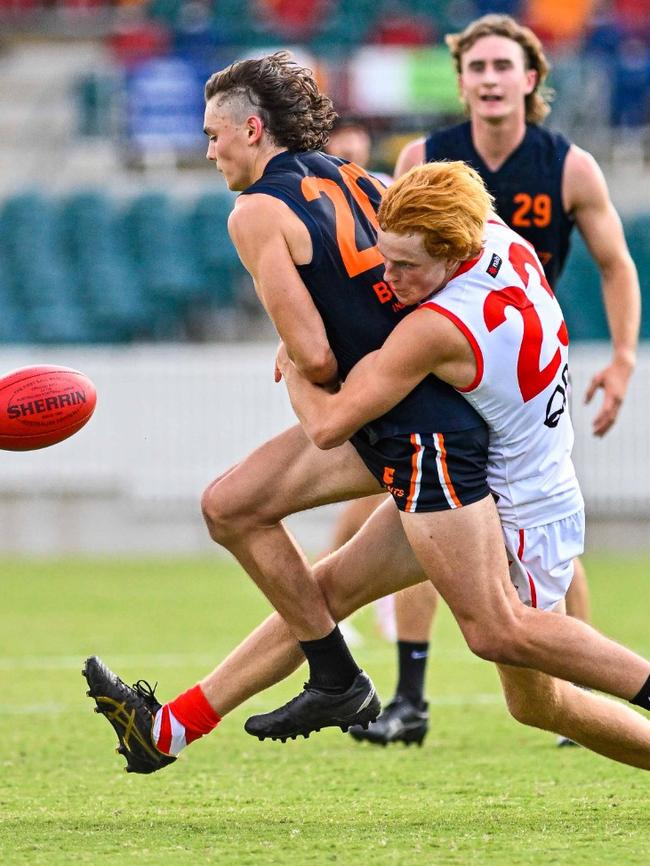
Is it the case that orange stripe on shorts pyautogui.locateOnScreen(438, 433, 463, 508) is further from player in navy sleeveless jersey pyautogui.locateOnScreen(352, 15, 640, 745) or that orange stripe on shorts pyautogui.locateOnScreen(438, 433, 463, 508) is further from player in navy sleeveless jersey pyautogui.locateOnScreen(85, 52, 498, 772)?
player in navy sleeveless jersey pyautogui.locateOnScreen(352, 15, 640, 745)

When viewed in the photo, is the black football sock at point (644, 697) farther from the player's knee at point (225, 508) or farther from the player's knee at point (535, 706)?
the player's knee at point (225, 508)

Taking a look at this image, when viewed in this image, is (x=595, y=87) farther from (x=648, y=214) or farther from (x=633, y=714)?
(x=633, y=714)

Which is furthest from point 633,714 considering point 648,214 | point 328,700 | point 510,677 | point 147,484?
point 648,214

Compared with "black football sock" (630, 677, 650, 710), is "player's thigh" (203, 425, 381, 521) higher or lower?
higher

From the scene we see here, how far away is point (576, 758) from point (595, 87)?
30.1 ft

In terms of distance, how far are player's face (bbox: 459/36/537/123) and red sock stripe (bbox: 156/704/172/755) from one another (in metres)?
2.34

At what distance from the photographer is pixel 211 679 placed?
4.18 meters

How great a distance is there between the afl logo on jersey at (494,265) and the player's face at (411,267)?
9 centimetres

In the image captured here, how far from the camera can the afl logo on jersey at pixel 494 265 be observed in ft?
12.3

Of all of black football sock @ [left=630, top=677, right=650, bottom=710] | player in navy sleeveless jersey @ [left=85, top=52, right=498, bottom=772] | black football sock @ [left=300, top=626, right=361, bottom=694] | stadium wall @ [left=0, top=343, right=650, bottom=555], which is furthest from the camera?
stadium wall @ [left=0, top=343, right=650, bottom=555]

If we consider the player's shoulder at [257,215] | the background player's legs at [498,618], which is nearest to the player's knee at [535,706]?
the background player's legs at [498,618]

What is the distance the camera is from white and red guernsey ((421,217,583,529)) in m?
3.69

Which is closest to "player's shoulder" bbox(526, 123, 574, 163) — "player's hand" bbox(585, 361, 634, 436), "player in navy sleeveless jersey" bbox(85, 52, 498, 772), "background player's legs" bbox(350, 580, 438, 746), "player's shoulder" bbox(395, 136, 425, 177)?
"player's shoulder" bbox(395, 136, 425, 177)

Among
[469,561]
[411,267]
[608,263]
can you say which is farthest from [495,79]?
[469,561]
